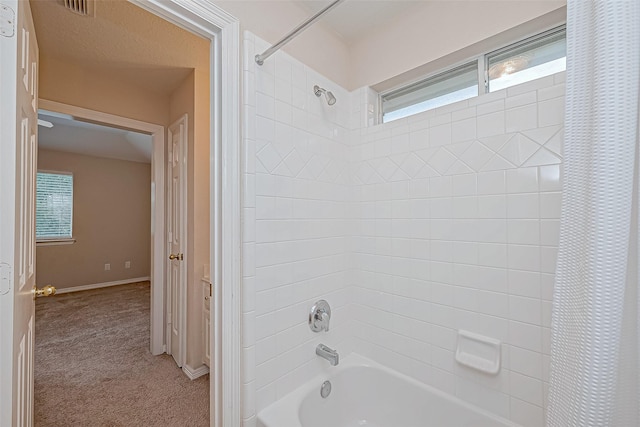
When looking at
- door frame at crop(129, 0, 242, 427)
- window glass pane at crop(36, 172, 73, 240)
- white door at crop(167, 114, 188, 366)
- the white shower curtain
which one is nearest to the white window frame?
window glass pane at crop(36, 172, 73, 240)

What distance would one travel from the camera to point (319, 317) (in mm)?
→ 1557

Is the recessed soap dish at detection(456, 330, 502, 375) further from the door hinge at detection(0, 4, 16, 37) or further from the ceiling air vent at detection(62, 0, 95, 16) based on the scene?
the ceiling air vent at detection(62, 0, 95, 16)

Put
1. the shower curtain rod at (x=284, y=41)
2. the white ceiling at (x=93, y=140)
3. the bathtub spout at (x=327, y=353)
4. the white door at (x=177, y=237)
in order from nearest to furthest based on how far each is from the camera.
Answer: the shower curtain rod at (x=284, y=41) < the bathtub spout at (x=327, y=353) < the white door at (x=177, y=237) < the white ceiling at (x=93, y=140)

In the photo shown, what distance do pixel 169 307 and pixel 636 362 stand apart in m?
2.92

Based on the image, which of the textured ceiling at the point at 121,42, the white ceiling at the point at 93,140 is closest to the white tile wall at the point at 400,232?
the textured ceiling at the point at 121,42

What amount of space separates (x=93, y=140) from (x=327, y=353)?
5156 mm

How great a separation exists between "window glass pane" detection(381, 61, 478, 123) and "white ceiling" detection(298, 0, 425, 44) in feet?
1.28

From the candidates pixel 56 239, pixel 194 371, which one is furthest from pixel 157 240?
pixel 56 239

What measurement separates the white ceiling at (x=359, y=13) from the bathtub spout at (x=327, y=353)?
176cm

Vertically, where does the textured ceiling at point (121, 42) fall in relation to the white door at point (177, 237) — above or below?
above

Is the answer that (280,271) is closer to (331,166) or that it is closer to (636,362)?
(331,166)

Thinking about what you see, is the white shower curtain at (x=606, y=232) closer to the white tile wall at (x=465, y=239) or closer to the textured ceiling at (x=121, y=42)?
the white tile wall at (x=465, y=239)

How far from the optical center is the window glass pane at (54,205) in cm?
456

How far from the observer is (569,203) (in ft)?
2.51
